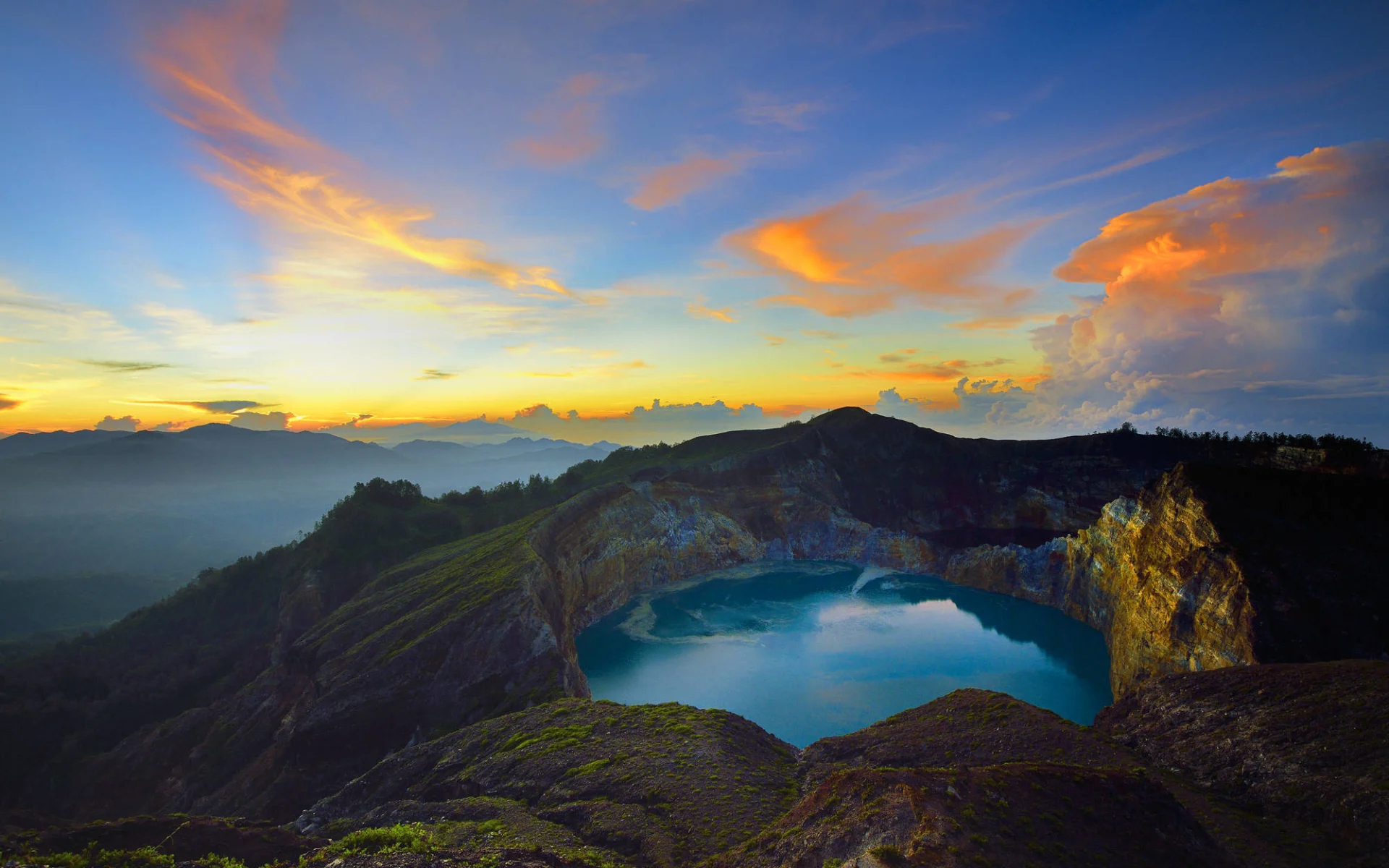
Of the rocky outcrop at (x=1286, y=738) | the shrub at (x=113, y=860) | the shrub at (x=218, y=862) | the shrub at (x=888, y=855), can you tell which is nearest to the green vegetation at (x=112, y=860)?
the shrub at (x=113, y=860)

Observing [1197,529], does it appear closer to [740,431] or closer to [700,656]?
[700,656]

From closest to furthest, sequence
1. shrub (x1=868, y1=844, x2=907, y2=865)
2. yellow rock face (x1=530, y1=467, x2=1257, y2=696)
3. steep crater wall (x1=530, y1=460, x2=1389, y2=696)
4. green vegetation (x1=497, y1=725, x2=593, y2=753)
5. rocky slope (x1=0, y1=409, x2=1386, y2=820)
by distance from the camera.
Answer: shrub (x1=868, y1=844, x2=907, y2=865), green vegetation (x1=497, y1=725, x2=593, y2=753), steep crater wall (x1=530, y1=460, x2=1389, y2=696), rocky slope (x1=0, y1=409, x2=1386, y2=820), yellow rock face (x1=530, y1=467, x2=1257, y2=696)

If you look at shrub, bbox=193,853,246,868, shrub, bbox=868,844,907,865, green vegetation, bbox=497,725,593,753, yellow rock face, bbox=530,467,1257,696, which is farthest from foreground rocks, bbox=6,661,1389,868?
yellow rock face, bbox=530,467,1257,696

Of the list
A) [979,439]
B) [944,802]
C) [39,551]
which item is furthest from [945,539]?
[39,551]

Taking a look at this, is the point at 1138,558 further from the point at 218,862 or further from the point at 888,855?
the point at 218,862

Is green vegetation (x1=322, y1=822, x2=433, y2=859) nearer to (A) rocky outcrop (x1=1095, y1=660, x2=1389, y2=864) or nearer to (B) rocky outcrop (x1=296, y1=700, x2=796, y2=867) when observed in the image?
(B) rocky outcrop (x1=296, y1=700, x2=796, y2=867)

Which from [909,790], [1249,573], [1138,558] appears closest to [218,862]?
[909,790]
